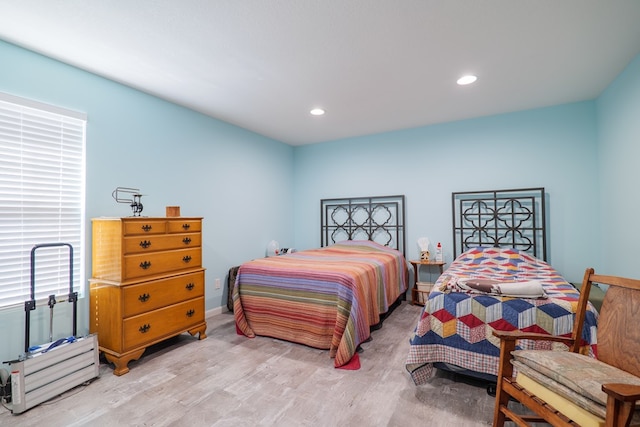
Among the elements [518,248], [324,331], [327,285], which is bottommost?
[324,331]

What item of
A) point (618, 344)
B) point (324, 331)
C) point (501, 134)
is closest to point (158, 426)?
point (324, 331)

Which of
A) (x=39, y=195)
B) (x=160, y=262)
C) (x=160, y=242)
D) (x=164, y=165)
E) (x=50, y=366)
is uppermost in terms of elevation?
(x=164, y=165)

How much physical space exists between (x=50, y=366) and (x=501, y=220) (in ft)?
15.0

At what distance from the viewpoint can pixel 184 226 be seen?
2.82 meters

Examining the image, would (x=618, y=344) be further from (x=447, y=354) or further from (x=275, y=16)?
(x=275, y=16)

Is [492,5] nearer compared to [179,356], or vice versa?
[492,5]

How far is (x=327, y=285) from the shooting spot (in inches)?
103

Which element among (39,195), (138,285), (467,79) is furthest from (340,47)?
(39,195)

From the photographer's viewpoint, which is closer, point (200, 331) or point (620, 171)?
point (620, 171)

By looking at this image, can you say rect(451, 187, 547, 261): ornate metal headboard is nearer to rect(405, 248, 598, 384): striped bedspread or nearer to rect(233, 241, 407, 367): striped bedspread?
rect(233, 241, 407, 367): striped bedspread

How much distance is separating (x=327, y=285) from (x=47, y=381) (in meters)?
2.06

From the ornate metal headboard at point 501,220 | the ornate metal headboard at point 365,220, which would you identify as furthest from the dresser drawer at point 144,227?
the ornate metal headboard at point 501,220

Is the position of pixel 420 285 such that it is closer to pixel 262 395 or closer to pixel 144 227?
pixel 262 395

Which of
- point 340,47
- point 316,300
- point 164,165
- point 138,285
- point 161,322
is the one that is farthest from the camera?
point 164,165
